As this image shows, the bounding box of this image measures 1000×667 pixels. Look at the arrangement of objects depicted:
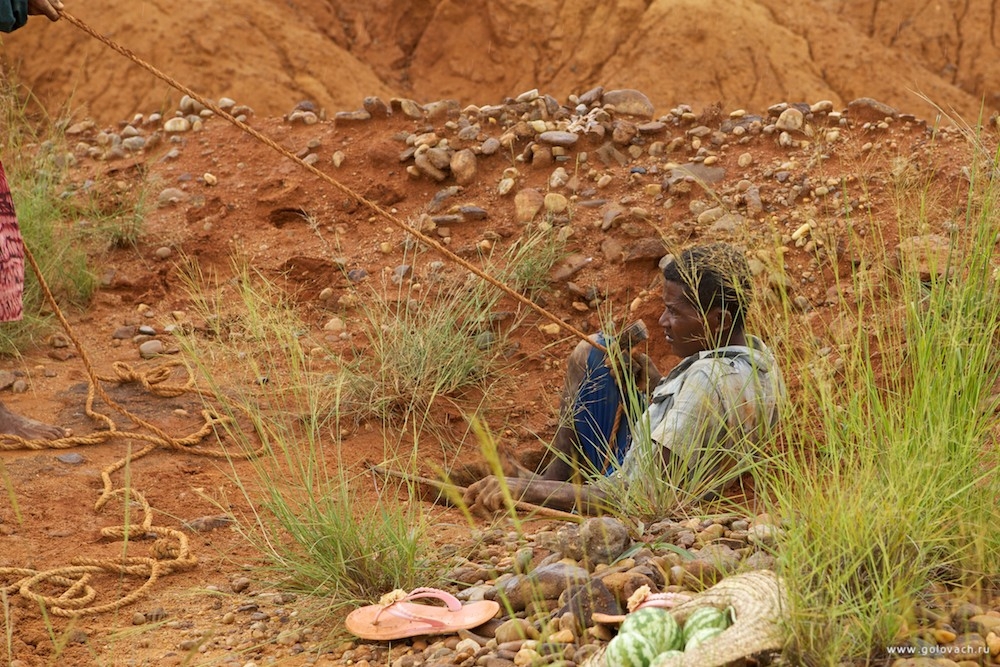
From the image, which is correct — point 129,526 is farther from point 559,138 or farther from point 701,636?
point 559,138

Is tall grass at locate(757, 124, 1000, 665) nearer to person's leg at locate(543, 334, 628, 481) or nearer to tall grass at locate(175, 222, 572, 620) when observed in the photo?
tall grass at locate(175, 222, 572, 620)

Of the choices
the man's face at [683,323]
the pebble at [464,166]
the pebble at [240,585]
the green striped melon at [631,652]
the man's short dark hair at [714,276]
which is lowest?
the pebble at [240,585]

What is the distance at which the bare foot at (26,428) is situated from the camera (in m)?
3.80

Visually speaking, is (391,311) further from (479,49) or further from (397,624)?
(479,49)

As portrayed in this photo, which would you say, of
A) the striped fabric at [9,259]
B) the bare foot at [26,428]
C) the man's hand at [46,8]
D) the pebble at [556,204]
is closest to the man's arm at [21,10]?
the man's hand at [46,8]

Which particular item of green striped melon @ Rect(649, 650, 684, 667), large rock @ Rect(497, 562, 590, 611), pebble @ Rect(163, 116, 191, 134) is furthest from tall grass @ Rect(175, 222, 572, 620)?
pebble @ Rect(163, 116, 191, 134)

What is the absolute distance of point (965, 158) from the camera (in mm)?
4531

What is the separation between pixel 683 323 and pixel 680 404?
1.10ft

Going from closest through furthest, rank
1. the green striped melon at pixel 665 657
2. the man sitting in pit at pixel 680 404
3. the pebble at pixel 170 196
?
the green striped melon at pixel 665 657
the man sitting in pit at pixel 680 404
the pebble at pixel 170 196

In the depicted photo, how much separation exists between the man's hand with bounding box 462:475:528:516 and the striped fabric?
1.53 metres

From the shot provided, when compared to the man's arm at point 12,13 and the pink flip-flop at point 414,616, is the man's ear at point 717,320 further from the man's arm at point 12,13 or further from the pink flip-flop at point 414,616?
the man's arm at point 12,13

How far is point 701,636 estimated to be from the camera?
76.6 inches

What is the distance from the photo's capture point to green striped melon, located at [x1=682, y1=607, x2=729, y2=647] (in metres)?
1.98

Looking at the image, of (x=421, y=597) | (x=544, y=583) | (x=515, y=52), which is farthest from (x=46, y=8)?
(x=515, y=52)
